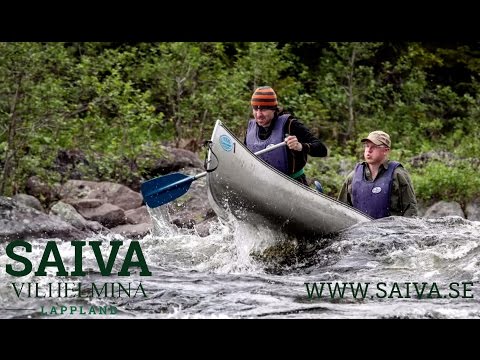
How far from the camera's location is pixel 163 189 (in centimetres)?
565

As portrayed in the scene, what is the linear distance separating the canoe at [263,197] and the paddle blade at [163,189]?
0.84 ft

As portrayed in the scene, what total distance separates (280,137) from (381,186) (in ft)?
2.16

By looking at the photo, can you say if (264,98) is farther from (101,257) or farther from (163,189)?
(101,257)

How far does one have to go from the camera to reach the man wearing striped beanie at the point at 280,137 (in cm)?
545

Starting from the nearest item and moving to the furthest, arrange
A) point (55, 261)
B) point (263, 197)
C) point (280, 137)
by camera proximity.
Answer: point (55, 261)
point (263, 197)
point (280, 137)

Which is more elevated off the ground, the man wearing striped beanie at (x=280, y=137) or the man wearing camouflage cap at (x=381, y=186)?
the man wearing striped beanie at (x=280, y=137)

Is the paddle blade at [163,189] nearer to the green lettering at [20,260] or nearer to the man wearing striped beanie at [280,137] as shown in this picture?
the man wearing striped beanie at [280,137]

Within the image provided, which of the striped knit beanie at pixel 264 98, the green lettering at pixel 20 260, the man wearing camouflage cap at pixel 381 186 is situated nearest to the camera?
the green lettering at pixel 20 260

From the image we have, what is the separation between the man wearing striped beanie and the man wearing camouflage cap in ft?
1.05

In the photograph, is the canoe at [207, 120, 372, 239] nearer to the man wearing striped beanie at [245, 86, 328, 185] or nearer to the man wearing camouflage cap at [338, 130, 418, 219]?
the man wearing camouflage cap at [338, 130, 418, 219]

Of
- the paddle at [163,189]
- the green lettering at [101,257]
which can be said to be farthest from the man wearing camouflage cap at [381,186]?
the green lettering at [101,257]

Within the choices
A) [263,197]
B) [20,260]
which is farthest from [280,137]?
[20,260]

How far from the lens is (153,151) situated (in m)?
7.82
